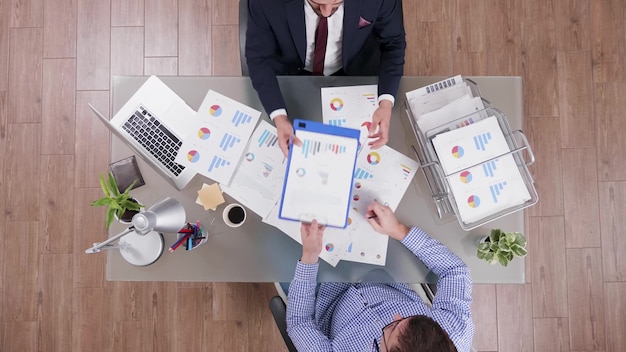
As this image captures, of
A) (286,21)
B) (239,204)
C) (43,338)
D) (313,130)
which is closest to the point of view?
(313,130)

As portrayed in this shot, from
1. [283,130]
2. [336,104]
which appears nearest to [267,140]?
[283,130]

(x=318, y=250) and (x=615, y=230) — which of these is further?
(x=615, y=230)

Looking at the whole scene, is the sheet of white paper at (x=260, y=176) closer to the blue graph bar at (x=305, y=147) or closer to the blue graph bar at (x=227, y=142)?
the blue graph bar at (x=227, y=142)

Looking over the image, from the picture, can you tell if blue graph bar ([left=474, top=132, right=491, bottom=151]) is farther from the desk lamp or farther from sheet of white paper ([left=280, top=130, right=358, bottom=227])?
the desk lamp

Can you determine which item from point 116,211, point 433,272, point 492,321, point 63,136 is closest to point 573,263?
point 492,321

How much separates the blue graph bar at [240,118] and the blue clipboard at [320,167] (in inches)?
12.1

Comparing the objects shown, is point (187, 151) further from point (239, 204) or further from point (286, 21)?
point (286, 21)

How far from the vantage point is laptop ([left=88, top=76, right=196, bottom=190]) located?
142 cm

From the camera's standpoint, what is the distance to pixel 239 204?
4.66 feet

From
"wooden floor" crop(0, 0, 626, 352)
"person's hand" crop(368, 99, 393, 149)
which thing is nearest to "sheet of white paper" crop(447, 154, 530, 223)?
"person's hand" crop(368, 99, 393, 149)

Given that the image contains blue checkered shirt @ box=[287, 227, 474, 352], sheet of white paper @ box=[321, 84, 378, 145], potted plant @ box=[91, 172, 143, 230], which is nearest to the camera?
potted plant @ box=[91, 172, 143, 230]

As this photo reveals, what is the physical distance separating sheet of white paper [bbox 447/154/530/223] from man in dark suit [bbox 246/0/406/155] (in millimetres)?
277

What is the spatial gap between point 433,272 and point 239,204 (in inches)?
26.2

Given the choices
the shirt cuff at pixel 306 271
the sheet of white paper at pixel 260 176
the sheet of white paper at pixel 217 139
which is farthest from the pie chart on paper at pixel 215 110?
the shirt cuff at pixel 306 271
